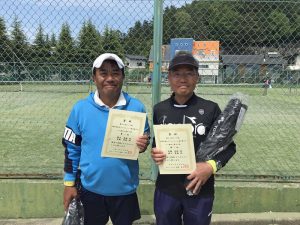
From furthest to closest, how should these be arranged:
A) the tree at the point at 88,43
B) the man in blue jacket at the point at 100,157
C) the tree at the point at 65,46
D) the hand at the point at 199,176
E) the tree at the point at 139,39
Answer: the tree at the point at 65,46, the tree at the point at 88,43, the tree at the point at 139,39, the man in blue jacket at the point at 100,157, the hand at the point at 199,176

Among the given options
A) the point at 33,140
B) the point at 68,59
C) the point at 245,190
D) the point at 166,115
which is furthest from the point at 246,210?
the point at 33,140

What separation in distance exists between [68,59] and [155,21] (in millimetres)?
3393

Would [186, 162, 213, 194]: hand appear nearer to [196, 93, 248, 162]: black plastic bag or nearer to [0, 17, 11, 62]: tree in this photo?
[196, 93, 248, 162]: black plastic bag

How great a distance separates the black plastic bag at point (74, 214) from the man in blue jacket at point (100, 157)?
0.05 metres

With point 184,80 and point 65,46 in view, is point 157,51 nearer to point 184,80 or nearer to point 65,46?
point 184,80

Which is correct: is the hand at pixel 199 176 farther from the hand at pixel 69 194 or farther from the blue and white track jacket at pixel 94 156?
the hand at pixel 69 194

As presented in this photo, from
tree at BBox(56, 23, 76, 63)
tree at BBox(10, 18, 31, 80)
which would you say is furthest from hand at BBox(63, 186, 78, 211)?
tree at BBox(10, 18, 31, 80)

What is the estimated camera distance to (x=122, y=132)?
294 centimetres

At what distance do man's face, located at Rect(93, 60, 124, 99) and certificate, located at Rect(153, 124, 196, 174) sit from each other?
18.0 inches

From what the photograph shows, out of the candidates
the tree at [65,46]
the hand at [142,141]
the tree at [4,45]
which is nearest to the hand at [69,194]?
the hand at [142,141]

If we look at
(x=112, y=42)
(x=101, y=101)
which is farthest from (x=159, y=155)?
(x=112, y=42)

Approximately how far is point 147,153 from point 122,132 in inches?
144

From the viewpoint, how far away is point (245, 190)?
15.3ft

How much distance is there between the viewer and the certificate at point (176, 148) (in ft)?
9.18
